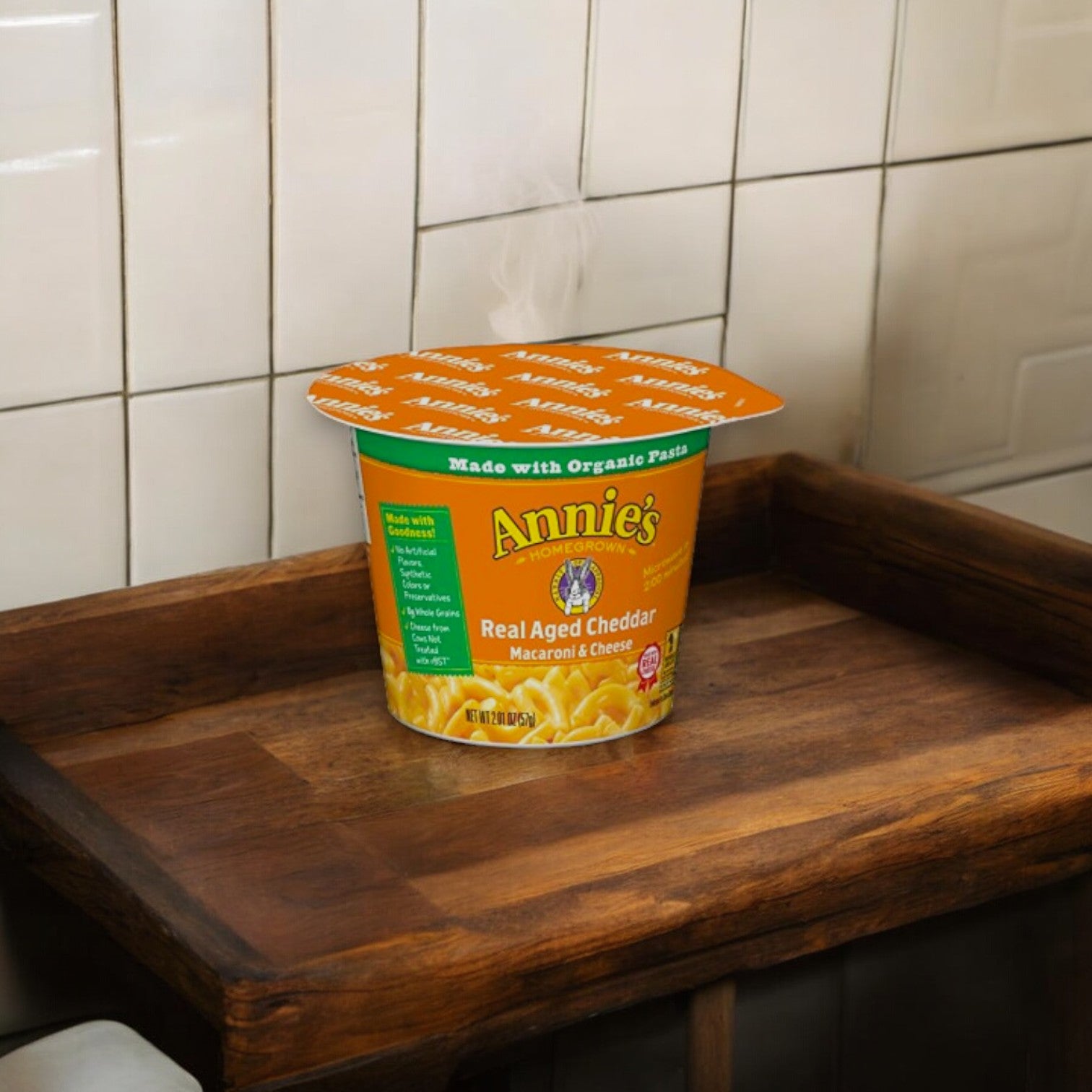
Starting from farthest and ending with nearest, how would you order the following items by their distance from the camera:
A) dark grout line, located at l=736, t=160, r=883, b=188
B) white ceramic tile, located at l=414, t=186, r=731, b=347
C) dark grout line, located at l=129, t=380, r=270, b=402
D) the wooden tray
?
dark grout line, located at l=736, t=160, r=883, b=188 < white ceramic tile, located at l=414, t=186, r=731, b=347 < dark grout line, located at l=129, t=380, r=270, b=402 < the wooden tray

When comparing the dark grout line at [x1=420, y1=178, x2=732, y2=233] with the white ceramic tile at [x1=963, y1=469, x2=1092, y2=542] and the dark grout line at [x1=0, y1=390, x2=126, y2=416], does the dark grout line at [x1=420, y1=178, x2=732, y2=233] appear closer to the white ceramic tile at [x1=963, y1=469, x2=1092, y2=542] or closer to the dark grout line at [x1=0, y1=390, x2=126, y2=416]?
the dark grout line at [x1=0, y1=390, x2=126, y2=416]

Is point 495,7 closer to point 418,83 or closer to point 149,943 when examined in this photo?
point 418,83

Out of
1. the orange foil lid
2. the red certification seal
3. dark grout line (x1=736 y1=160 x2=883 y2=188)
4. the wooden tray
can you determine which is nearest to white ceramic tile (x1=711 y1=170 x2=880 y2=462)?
dark grout line (x1=736 y1=160 x2=883 y2=188)

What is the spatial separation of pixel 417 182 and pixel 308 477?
20cm

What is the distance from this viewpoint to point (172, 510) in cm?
105

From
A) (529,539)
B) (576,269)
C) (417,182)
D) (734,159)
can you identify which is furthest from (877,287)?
(529,539)

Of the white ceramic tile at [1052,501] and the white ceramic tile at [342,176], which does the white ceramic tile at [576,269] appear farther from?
the white ceramic tile at [1052,501]

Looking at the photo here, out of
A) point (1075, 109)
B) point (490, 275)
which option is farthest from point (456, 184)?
point (1075, 109)

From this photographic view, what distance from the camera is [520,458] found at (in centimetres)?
91

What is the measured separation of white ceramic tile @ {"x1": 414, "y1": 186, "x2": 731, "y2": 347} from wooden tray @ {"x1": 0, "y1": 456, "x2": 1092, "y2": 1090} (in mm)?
138

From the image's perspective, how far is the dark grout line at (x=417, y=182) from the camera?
106cm

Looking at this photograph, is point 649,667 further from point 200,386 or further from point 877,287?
point 877,287

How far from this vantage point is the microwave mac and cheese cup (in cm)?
92

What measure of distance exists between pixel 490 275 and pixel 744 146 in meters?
0.22
